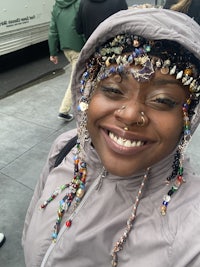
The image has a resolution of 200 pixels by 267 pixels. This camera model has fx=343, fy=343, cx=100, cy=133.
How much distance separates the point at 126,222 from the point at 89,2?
383 centimetres

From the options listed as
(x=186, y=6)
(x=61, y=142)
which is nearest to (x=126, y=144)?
(x=61, y=142)

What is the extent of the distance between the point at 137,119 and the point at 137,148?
108mm

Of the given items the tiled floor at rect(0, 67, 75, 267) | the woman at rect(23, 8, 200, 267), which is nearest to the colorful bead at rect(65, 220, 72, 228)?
the woman at rect(23, 8, 200, 267)

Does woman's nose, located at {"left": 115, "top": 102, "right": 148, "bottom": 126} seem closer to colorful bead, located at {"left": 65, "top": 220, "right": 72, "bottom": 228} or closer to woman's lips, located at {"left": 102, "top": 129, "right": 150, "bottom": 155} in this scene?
woman's lips, located at {"left": 102, "top": 129, "right": 150, "bottom": 155}

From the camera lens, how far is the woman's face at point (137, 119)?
3.84 ft

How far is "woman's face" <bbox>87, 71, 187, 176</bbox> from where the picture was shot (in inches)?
46.1

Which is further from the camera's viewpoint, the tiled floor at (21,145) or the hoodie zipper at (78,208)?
the tiled floor at (21,145)

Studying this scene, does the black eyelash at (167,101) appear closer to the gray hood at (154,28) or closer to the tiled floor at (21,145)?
the gray hood at (154,28)

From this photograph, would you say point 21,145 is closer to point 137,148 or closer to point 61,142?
point 61,142

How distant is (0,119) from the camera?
192 inches

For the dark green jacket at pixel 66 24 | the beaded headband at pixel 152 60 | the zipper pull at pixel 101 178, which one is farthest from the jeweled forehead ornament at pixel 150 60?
the dark green jacket at pixel 66 24

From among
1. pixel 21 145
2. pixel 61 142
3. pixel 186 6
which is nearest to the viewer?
pixel 61 142

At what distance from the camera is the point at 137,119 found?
3.80ft

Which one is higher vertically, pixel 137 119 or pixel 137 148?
pixel 137 119
